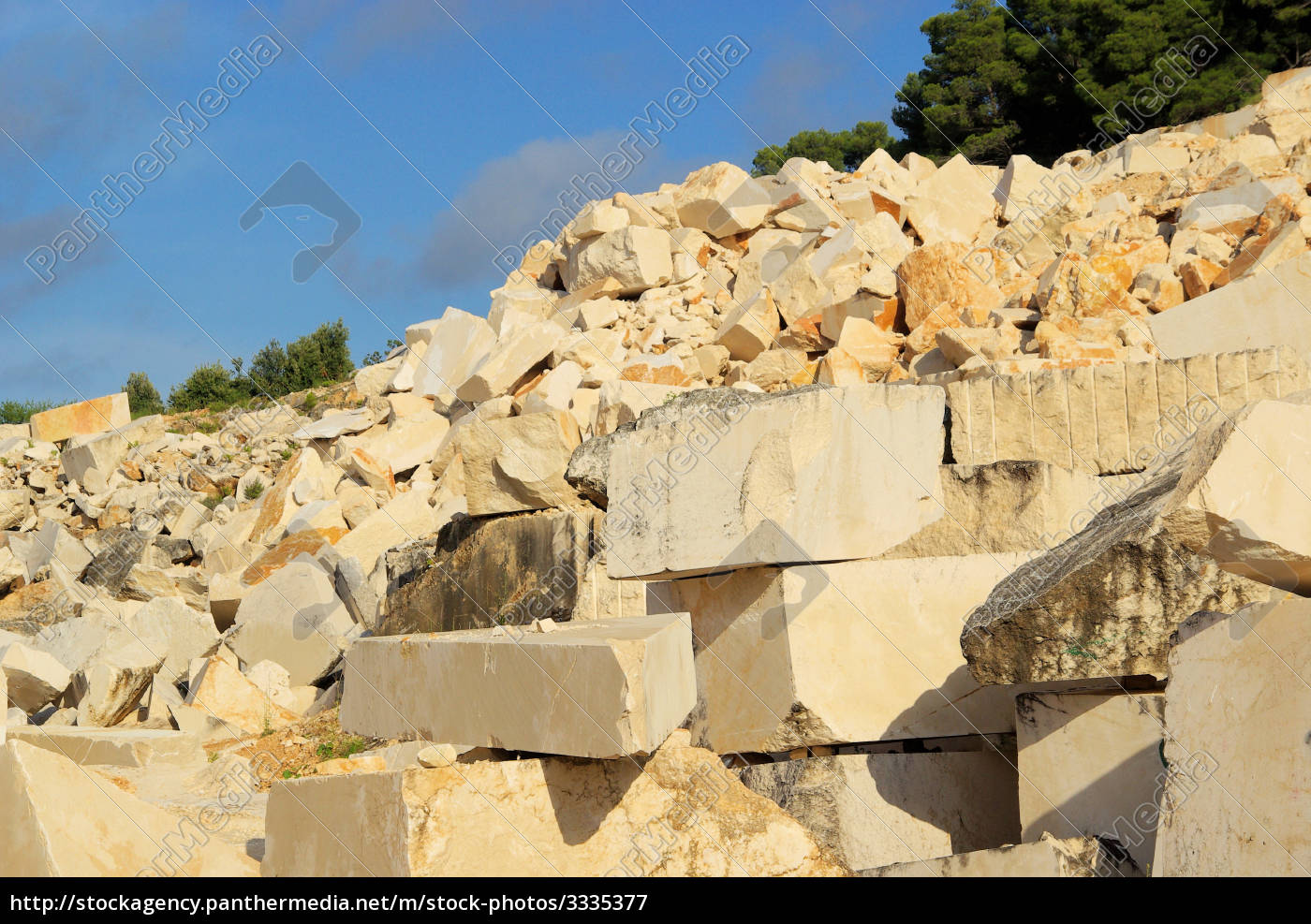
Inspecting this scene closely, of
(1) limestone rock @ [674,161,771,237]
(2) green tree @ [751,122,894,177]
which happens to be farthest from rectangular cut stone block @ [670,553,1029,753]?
(2) green tree @ [751,122,894,177]

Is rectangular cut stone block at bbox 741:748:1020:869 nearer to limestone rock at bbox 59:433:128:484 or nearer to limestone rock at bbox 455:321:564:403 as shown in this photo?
limestone rock at bbox 455:321:564:403

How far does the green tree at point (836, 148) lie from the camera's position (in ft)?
83.2

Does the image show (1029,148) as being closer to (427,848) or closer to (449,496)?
(449,496)

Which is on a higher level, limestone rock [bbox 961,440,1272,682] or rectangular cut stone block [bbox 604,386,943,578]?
rectangular cut stone block [bbox 604,386,943,578]

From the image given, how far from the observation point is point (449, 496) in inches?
360

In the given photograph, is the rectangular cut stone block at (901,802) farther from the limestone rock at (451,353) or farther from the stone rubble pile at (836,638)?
the limestone rock at (451,353)

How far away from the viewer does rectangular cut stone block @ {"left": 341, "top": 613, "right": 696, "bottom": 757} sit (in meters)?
2.83

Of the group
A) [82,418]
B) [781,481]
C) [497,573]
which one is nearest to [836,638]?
[781,481]

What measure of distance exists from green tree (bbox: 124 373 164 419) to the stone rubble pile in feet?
52.6

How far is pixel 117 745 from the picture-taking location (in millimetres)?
5547

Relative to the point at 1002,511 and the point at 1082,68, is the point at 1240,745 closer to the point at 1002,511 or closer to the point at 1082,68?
the point at 1002,511

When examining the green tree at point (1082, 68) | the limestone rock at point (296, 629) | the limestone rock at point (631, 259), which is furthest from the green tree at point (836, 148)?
the limestone rock at point (296, 629)

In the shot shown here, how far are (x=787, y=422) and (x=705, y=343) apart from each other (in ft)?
19.0

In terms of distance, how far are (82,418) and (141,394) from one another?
344 inches
